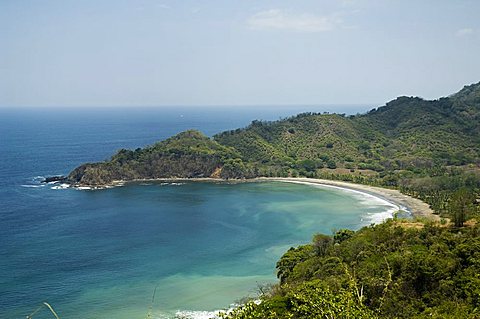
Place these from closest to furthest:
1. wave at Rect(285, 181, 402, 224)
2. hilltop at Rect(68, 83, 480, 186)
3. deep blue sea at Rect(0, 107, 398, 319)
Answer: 1. deep blue sea at Rect(0, 107, 398, 319)
2. wave at Rect(285, 181, 402, 224)
3. hilltop at Rect(68, 83, 480, 186)

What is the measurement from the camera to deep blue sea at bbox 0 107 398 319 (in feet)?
110

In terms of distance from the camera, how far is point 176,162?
88.8m

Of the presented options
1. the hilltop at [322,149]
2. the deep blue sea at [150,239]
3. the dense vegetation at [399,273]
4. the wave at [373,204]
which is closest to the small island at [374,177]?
the dense vegetation at [399,273]

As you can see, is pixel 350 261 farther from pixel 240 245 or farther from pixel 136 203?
pixel 136 203

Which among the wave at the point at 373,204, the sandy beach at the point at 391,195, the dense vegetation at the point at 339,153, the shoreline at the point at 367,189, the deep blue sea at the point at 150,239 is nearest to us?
the deep blue sea at the point at 150,239

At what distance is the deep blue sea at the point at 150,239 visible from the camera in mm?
33531

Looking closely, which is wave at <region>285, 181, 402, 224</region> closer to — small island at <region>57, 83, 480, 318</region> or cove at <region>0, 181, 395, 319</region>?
cove at <region>0, 181, 395, 319</region>

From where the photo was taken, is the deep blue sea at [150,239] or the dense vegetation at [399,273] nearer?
the dense vegetation at [399,273]

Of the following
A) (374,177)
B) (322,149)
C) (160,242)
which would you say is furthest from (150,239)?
(322,149)

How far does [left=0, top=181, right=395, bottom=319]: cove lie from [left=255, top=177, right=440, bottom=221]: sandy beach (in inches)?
117

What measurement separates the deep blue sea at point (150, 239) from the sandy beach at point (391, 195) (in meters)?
2.65

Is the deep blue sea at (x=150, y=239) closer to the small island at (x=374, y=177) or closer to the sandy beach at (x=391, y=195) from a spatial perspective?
the sandy beach at (x=391, y=195)

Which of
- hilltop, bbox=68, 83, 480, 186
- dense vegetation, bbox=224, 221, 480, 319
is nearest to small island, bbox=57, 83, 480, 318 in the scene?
dense vegetation, bbox=224, 221, 480, 319

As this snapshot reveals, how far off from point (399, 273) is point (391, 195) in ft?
159
